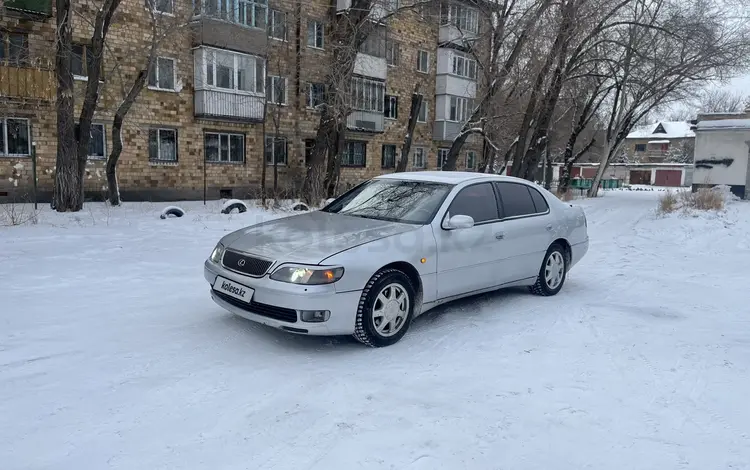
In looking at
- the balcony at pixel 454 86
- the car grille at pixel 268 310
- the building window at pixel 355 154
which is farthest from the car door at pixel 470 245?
the balcony at pixel 454 86

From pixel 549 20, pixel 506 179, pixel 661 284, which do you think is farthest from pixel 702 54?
pixel 506 179

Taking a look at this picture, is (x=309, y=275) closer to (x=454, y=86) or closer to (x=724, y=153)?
(x=724, y=153)

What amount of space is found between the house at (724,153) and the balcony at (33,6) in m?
25.7

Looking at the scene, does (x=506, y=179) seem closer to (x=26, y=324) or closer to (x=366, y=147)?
(x=26, y=324)

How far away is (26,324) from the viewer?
4785 mm

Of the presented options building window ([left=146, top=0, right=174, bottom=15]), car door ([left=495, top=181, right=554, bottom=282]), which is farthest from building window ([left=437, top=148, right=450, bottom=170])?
car door ([left=495, top=181, right=554, bottom=282])

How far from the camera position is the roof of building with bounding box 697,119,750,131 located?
2277cm

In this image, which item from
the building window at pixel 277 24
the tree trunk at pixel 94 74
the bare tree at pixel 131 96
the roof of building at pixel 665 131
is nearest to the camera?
the tree trunk at pixel 94 74

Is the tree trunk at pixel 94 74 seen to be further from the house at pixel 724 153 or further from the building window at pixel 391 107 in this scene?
the house at pixel 724 153

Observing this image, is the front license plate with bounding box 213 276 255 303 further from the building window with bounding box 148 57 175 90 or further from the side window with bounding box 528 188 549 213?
the building window with bounding box 148 57 175 90

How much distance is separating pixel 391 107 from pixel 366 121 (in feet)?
10.8

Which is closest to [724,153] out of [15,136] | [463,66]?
[463,66]

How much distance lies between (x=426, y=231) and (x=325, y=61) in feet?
47.2

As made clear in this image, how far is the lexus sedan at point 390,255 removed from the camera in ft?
13.9
